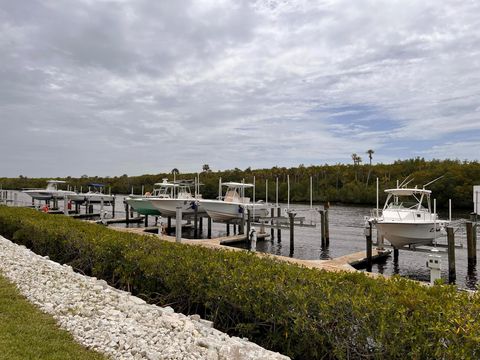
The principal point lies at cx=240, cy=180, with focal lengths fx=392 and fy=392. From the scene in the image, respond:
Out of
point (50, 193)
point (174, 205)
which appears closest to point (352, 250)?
point (174, 205)

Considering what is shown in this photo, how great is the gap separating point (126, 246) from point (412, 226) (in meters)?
15.2

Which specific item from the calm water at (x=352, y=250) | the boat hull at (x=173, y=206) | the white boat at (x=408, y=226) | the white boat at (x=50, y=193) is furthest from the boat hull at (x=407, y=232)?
the white boat at (x=50, y=193)

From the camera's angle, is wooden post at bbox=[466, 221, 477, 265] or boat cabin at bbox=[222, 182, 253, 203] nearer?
wooden post at bbox=[466, 221, 477, 265]

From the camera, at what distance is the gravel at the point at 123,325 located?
5.05 metres

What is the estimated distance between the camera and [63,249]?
36.9 ft

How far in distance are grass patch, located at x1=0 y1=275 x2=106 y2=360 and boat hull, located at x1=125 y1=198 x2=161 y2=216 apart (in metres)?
26.2

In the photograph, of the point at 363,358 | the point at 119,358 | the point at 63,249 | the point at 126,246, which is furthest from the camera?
Result: the point at 63,249

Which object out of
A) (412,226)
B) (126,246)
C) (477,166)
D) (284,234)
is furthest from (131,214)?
(477,166)

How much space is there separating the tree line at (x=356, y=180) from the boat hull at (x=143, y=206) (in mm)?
23194

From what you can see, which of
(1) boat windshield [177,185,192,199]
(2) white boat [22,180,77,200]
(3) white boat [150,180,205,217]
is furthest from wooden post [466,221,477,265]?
(2) white boat [22,180,77,200]

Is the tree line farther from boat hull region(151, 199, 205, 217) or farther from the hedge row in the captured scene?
the hedge row

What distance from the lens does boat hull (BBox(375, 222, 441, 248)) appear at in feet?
63.3

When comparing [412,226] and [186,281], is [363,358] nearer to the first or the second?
[186,281]

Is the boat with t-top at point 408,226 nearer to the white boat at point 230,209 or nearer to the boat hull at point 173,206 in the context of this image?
the white boat at point 230,209
